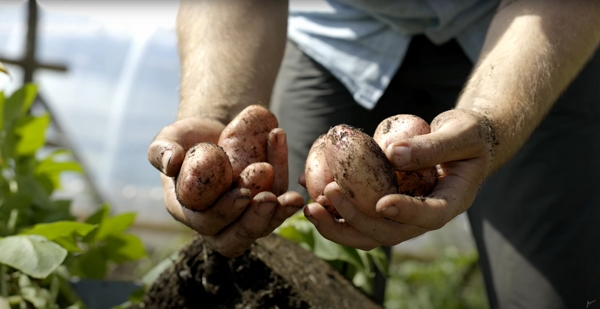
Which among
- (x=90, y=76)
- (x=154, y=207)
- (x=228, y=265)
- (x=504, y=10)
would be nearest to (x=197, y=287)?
(x=228, y=265)

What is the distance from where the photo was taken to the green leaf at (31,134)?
81.2 inches

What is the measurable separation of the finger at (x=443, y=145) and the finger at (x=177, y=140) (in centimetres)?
45

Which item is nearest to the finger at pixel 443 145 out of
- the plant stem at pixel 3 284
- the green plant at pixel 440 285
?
the plant stem at pixel 3 284

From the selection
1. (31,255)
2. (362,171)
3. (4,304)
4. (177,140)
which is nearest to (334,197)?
(362,171)

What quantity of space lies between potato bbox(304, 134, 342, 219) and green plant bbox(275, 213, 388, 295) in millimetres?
460

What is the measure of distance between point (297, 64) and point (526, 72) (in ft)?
3.20

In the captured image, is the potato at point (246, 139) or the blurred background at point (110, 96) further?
the blurred background at point (110, 96)

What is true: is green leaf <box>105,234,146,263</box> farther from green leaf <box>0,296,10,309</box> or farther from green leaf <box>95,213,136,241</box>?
green leaf <box>0,296,10,309</box>

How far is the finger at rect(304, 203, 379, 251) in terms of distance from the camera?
1216 mm

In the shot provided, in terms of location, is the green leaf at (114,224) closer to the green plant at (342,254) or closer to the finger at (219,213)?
the green plant at (342,254)

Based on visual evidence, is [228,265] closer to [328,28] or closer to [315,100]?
[315,100]

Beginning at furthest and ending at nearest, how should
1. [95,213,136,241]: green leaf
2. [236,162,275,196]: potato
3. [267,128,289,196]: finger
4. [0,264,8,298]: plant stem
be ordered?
1. [95,213,136,241]: green leaf
2. [0,264,8,298]: plant stem
3. [267,128,289,196]: finger
4. [236,162,275,196]: potato

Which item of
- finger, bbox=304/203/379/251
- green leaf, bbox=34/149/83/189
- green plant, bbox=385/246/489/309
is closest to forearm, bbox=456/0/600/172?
finger, bbox=304/203/379/251

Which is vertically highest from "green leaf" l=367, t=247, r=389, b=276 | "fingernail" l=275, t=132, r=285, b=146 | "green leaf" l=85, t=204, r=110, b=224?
"fingernail" l=275, t=132, r=285, b=146
